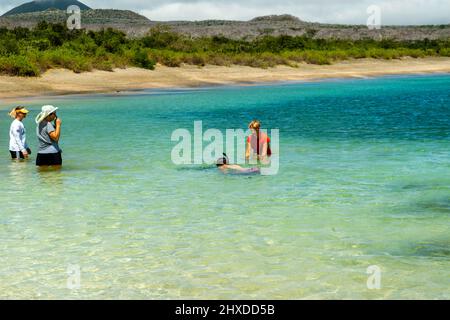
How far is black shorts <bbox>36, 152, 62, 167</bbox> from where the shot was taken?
16500 mm

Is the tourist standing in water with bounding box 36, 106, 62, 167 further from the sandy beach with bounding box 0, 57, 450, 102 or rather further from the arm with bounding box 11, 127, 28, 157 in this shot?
the sandy beach with bounding box 0, 57, 450, 102

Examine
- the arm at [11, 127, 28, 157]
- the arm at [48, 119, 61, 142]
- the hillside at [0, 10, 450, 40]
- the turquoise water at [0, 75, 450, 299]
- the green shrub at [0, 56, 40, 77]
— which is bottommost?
the turquoise water at [0, 75, 450, 299]

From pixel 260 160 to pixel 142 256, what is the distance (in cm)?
797

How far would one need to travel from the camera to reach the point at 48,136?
16.1 meters

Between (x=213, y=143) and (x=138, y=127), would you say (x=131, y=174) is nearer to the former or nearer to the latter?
(x=213, y=143)

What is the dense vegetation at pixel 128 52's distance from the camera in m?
50.2

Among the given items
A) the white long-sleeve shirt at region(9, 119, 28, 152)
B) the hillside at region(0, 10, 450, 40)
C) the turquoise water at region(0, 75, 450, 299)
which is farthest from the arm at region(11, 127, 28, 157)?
the hillside at region(0, 10, 450, 40)

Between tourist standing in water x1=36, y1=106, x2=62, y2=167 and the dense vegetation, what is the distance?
30981 millimetres

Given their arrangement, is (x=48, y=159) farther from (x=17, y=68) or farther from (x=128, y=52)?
(x=128, y=52)

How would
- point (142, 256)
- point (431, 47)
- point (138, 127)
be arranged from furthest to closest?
1. point (431, 47)
2. point (138, 127)
3. point (142, 256)

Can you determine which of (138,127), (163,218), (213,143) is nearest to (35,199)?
(163,218)

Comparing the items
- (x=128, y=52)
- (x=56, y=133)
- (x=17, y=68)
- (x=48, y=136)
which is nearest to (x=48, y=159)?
(x=48, y=136)
